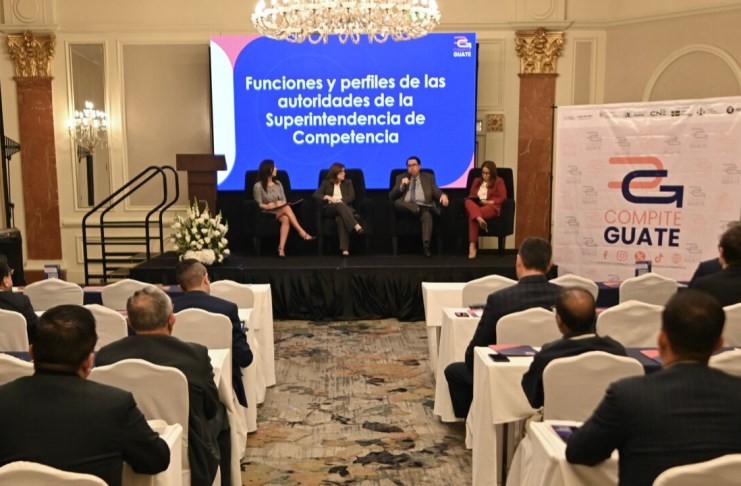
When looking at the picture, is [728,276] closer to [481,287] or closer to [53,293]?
[481,287]

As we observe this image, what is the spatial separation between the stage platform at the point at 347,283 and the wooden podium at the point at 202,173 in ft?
3.87

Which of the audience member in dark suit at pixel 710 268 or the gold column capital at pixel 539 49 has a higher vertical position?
the gold column capital at pixel 539 49

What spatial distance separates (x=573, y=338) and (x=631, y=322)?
1220 mm

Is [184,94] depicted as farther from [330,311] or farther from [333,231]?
[330,311]

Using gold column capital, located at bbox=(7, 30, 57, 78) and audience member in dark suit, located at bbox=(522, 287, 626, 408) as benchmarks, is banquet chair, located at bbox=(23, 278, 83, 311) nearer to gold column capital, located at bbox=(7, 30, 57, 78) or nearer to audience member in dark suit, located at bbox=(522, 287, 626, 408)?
audience member in dark suit, located at bbox=(522, 287, 626, 408)

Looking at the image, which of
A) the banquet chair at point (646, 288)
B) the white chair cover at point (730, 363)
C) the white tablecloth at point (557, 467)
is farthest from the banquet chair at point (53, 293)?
the white chair cover at point (730, 363)

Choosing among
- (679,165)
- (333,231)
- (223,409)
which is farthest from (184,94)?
(223,409)

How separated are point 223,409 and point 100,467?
1220 mm

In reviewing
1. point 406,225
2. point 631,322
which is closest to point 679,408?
point 631,322

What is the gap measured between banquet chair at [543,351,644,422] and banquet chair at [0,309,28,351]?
8.65 feet

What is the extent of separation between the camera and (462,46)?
8.77m

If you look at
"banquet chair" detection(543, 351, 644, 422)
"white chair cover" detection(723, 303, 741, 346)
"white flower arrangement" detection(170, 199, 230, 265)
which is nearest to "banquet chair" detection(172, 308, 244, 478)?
"banquet chair" detection(543, 351, 644, 422)

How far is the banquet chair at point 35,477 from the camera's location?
1.72 meters

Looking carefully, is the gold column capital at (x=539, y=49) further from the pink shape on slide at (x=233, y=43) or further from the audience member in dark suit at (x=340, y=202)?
the pink shape on slide at (x=233, y=43)
